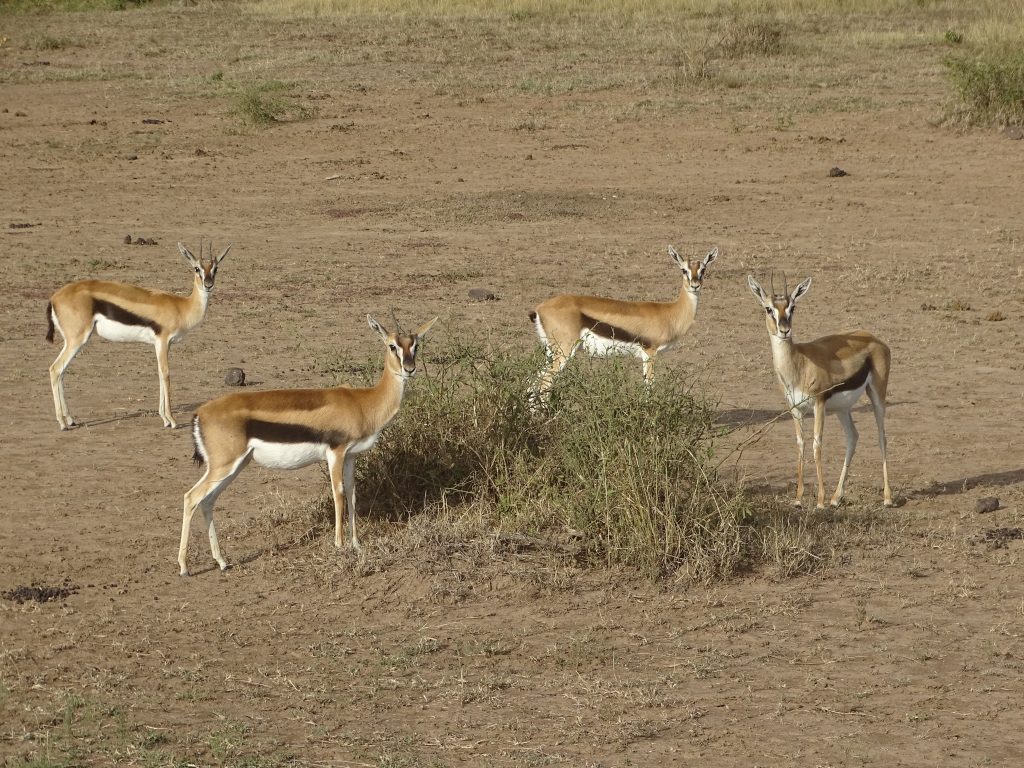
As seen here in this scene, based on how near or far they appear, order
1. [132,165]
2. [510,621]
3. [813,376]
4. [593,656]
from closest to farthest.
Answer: [593,656]
[510,621]
[813,376]
[132,165]

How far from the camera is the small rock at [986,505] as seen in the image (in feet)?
27.4

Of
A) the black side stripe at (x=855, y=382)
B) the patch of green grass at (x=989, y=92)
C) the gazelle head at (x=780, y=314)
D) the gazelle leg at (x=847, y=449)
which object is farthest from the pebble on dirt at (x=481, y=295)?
the patch of green grass at (x=989, y=92)

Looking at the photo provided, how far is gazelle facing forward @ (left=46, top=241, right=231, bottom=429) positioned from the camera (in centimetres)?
1009

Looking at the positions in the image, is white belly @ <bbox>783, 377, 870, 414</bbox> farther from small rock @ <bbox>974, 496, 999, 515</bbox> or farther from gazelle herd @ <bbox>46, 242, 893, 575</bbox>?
small rock @ <bbox>974, 496, 999, 515</bbox>

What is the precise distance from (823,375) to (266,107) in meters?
14.3

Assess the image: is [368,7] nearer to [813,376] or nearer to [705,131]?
[705,131]


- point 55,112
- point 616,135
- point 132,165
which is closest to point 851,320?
point 616,135

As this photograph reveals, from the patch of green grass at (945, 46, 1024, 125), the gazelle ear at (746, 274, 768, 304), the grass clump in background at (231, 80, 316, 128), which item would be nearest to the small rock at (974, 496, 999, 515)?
the gazelle ear at (746, 274, 768, 304)

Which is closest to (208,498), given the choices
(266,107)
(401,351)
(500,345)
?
(401,351)

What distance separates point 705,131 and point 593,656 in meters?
15.1

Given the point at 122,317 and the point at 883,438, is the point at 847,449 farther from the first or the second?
the point at 122,317

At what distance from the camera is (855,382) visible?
8.70 m

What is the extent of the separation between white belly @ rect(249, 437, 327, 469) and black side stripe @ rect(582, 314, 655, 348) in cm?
317

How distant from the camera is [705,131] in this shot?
20.6m
